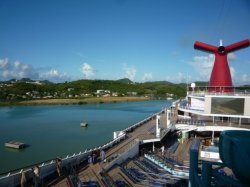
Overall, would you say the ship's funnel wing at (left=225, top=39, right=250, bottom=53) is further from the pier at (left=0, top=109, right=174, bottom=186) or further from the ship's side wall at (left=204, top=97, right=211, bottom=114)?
the pier at (left=0, top=109, right=174, bottom=186)

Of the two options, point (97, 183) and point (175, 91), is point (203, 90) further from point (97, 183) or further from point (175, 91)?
point (175, 91)

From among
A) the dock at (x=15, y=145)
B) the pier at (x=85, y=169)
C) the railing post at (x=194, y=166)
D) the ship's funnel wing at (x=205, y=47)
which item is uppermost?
the ship's funnel wing at (x=205, y=47)

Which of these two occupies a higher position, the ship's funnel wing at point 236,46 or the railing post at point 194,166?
the ship's funnel wing at point 236,46

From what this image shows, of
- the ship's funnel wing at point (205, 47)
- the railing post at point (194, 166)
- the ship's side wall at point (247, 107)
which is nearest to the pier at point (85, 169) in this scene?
the railing post at point (194, 166)

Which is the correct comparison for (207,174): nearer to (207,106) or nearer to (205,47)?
(207,106)

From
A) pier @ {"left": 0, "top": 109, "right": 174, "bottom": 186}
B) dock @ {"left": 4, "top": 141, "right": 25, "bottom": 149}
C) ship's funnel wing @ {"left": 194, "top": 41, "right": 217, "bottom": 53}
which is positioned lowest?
dock @ {"left": 4, "top": 141, "right": 25, "bottom": 149}

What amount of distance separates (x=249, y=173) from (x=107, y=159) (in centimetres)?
1497

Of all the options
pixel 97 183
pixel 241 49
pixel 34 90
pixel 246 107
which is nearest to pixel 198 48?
pixel 241 49

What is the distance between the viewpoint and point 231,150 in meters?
4.60

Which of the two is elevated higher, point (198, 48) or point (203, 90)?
point (198, 48)

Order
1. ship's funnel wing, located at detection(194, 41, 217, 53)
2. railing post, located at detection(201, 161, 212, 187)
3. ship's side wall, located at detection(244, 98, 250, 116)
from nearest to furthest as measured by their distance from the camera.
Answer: railing post, located at detection(201, 161, 212, 187), ship's side wall, located at detection(244, 98, 250, 116), ship's funnel wing, located at detection(194, 41, 217, 53)

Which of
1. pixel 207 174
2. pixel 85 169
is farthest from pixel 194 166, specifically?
pixel 85 169

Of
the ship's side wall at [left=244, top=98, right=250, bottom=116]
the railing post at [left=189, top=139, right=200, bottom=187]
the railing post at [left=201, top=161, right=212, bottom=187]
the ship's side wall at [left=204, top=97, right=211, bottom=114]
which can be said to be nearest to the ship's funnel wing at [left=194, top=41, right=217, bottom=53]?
the ship's side wall at [left=204, top=97, right=211, bottom=114]

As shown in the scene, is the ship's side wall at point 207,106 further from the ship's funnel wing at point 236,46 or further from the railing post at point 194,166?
the railing post at point 194,166
